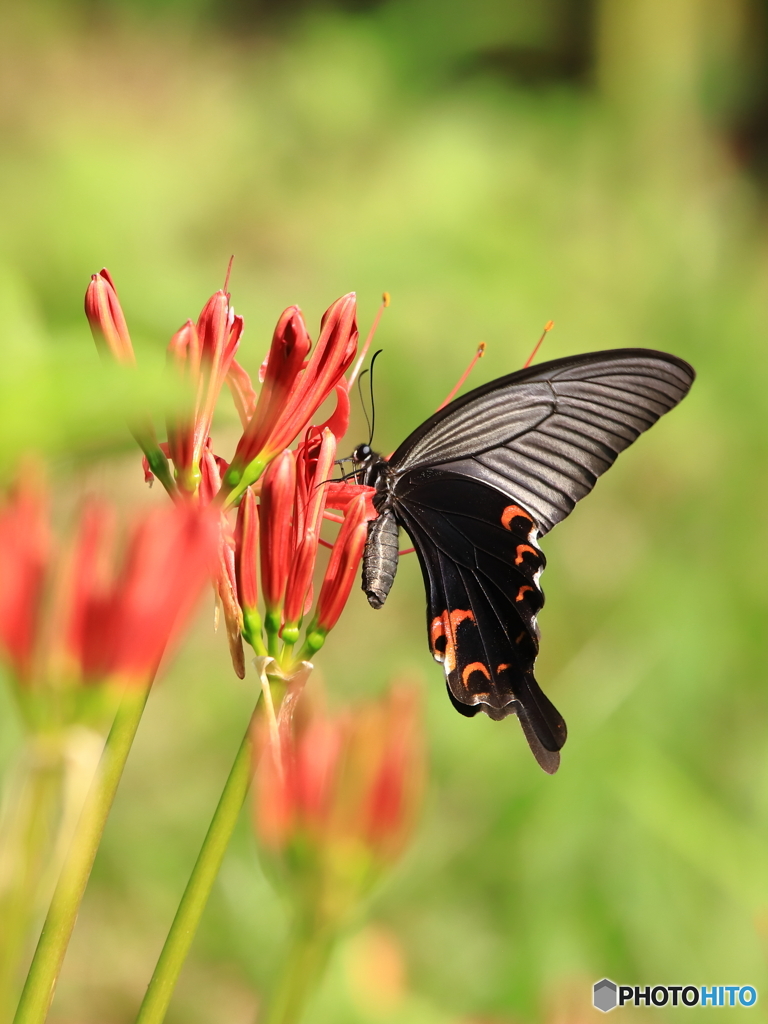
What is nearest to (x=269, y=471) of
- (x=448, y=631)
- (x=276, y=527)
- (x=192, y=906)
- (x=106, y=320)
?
(x=276, y=527)

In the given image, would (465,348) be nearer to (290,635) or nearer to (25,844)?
(290,635)

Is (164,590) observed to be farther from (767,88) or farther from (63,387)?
(767,88)

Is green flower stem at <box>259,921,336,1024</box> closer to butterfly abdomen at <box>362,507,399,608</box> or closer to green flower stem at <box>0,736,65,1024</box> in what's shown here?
green flower stem at <box>0,736,65,1024</box>

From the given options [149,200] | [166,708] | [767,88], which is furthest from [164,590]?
[767,88]

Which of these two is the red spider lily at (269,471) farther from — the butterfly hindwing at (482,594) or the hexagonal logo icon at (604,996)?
the hexagonal logo icon at (604,996)

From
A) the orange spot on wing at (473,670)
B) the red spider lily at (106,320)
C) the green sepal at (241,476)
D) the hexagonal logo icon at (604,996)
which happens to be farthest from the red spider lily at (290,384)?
the hexagonal logo icon at (604,996)

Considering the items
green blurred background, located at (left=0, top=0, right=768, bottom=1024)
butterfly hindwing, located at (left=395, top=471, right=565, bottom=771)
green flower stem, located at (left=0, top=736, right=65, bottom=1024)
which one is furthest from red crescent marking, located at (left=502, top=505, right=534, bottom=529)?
green flower stem, located at (left=0, top=736, right=65, bottom=1024)
